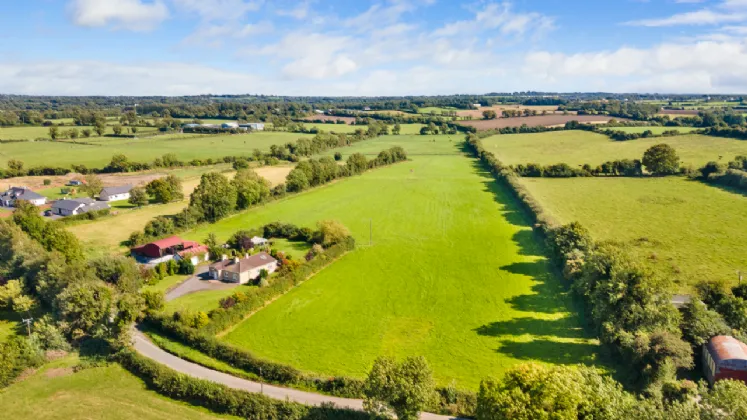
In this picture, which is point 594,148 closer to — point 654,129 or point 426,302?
point 654,129

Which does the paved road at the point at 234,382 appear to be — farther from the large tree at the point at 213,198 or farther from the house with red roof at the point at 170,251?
the large tree at the point at 213,198

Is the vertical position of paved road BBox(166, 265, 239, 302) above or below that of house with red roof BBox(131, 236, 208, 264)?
below

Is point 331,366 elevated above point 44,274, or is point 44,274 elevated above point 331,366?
point 44,274

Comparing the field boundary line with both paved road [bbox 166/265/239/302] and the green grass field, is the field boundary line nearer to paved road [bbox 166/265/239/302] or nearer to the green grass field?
paved road [bbox 166/265/239/302]

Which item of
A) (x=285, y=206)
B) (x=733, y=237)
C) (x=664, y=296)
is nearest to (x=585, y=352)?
(x=664, y=296)

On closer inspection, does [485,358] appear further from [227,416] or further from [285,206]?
[285,206]

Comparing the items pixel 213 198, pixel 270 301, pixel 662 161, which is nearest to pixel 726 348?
pixel 270 301

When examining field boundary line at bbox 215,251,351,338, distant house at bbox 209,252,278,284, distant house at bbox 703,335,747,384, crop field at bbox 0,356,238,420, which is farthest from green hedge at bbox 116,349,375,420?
distant house at bbox 703,335,747,384
